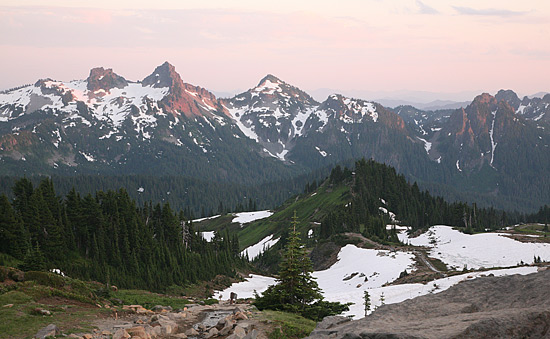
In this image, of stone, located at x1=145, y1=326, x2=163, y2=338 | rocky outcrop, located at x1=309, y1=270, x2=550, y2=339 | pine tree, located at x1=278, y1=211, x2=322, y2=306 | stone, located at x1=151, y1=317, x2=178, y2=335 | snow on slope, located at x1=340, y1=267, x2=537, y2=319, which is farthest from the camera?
snow on slope, located at x1=340, y1=267, x2=537, y2=319

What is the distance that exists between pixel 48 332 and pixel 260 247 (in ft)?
486

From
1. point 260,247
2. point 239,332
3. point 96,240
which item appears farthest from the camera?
point 260,247

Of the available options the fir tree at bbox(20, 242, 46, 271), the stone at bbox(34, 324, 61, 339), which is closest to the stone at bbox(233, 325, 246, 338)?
the stone at bbox(34, 324, 61, 339)

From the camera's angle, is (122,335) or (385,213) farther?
(385,213)

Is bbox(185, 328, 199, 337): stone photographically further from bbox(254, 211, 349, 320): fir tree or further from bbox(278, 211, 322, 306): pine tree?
bbox(278, 211, 322, 306): pine tree

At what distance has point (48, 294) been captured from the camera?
1469 inches

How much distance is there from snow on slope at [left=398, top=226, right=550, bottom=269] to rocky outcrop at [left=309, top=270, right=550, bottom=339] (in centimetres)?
5821

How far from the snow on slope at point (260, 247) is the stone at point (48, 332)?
135 m

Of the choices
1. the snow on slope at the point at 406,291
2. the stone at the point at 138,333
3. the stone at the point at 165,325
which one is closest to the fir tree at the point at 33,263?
the stone at the point at 165,325

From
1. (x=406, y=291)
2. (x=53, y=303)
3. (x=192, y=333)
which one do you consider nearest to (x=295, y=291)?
(x=192, y=333)

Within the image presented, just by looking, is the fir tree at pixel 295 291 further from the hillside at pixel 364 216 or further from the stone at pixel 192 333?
the hillside at pixel 364 216

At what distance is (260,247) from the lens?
174 meters

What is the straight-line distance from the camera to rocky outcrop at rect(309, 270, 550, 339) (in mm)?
16094

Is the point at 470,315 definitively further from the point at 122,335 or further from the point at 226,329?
the point at 122,335
